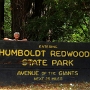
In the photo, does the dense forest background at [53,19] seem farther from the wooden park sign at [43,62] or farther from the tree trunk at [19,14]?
the wooden park sign at [43,62]

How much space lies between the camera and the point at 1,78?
368 inches

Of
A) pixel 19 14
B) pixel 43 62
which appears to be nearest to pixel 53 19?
pixel 19 14

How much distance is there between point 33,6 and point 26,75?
5652 millimetres

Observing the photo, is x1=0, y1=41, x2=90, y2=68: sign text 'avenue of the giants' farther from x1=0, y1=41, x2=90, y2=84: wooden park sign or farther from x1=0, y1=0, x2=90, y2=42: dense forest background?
x1=0, y1=0, x2=90, y2=42: dense forest background

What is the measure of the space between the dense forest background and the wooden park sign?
1.84 meters

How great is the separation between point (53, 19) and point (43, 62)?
2.86 metres

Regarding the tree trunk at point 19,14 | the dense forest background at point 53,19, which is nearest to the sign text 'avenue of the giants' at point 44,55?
the dense forest background at point 53,19

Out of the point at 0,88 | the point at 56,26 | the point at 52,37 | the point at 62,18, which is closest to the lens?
the point at 0,88

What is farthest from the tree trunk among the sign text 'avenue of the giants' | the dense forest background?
the sign text 'avenue of the giants'

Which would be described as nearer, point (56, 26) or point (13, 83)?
point (13, 83)

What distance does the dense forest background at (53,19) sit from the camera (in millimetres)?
10884

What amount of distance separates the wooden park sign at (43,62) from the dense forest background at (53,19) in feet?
6.04

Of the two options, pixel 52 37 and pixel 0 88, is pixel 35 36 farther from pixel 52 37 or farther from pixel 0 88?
pixel 0 88

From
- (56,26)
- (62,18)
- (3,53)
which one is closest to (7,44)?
(3,53)
